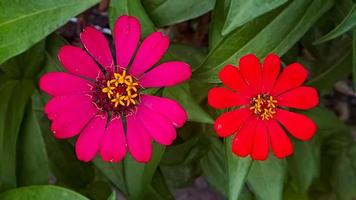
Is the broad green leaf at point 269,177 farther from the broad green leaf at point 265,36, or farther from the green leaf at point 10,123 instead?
the green leaf at point 10,123

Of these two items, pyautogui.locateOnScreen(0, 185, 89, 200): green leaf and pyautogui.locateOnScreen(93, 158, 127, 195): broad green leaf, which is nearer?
pyautogui.locateOnScreen(0, 185, 89, 200): green leaf

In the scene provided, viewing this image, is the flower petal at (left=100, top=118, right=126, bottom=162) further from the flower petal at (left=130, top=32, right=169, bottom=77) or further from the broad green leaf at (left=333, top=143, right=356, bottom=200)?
the broad green leaf at (left=333, top=143, right=356, bottom=200)

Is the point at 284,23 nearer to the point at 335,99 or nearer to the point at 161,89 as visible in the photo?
the point at 161,89

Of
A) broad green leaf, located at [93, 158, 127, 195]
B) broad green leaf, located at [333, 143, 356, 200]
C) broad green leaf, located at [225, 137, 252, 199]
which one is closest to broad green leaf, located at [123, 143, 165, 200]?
broad green leaf, located at [93, 158, 127, 195]

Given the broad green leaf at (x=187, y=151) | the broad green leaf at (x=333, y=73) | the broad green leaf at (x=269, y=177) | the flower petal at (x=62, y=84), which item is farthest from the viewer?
the broad green leaf at (x=333, y=73)

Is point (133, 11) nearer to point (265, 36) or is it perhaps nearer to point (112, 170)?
point (265, 36)

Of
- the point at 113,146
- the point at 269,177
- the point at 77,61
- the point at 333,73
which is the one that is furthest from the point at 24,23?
the point at 333,73

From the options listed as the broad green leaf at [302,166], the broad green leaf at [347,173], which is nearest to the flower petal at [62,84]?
the broad green leaf at [302,166]
